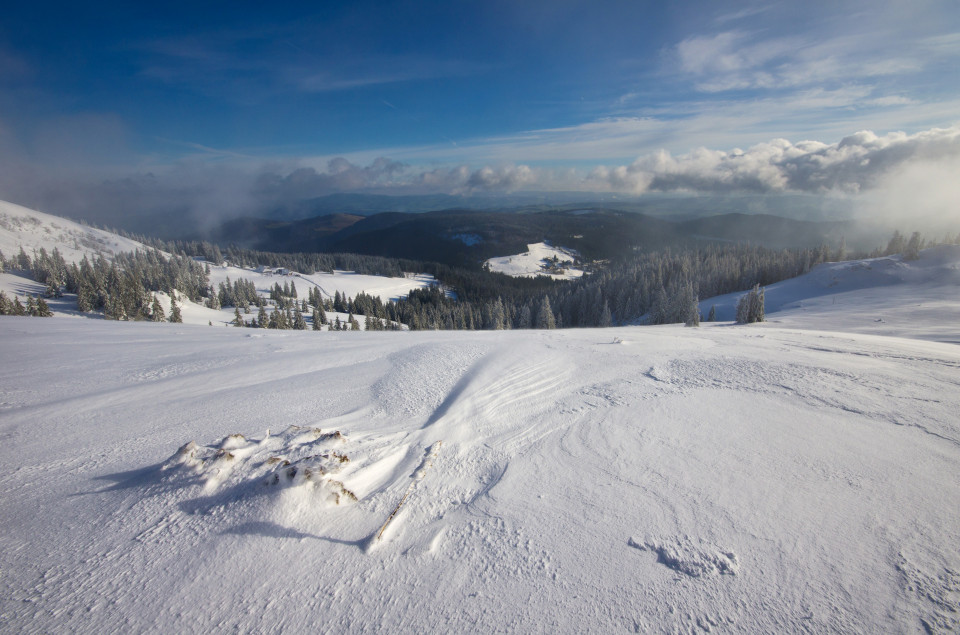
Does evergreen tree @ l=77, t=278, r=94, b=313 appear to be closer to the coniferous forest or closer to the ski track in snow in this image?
the coniferous forest

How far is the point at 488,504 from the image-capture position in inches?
135

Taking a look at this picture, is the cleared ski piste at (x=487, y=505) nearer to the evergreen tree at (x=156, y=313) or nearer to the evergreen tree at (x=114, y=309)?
the evergreen tree at (x=114, y=309)

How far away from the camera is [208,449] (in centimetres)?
399

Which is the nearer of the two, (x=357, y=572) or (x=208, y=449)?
(x=357, y=572)

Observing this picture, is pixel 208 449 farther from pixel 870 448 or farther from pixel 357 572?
pixel 870 448

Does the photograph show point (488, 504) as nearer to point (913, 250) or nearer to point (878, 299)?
point (878, 299)

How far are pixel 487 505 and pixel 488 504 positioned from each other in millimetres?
16

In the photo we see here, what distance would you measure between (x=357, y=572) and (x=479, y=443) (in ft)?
7.19

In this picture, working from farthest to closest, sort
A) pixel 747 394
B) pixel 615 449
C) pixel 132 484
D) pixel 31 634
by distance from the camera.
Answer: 1. pixel 747 394
2. pixel 615 449
3. pixel 132 484
4. pixel 31 634

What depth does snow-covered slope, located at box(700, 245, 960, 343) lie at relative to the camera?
28422 mm

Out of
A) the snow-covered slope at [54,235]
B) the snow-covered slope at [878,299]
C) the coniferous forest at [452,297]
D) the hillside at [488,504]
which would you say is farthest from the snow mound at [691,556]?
the snow-covered slope at [54,235]

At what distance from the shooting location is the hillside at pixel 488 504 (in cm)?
242

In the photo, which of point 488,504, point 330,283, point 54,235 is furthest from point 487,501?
point 54,235

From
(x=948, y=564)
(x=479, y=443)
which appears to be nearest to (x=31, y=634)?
(x=479, y=443)
